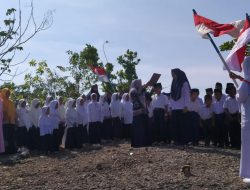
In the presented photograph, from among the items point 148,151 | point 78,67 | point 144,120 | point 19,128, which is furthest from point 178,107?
point 78,67

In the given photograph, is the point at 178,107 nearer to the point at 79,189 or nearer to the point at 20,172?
the point at 20,172

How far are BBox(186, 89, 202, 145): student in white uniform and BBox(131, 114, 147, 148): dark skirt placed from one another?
41.9 inches

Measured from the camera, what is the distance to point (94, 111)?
59.6 feet

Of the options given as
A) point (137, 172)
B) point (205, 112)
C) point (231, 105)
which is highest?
point (231, 105)

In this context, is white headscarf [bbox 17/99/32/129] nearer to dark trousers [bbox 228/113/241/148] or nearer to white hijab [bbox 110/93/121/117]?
white hijab [bbox 110/93/121/117]

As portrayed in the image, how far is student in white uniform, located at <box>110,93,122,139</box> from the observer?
19000 millimetres

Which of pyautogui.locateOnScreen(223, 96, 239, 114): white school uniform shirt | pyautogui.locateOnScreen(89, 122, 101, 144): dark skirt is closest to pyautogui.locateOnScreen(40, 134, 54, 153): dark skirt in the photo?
pyautogui.locateOnScreen(89, 122, 101, 144): dark skirt

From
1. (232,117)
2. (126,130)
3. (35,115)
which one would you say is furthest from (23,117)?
(232,117)

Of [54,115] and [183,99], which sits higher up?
[183,99]

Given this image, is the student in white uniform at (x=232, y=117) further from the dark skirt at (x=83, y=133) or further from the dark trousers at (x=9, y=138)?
the dark trousers at (x=9, y=138)

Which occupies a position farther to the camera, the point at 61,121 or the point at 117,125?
the point at 117,125

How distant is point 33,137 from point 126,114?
10.6 ft

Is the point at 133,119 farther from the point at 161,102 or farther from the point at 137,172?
the point at 137,172

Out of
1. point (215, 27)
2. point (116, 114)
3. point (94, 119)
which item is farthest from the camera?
point (116, 114)
